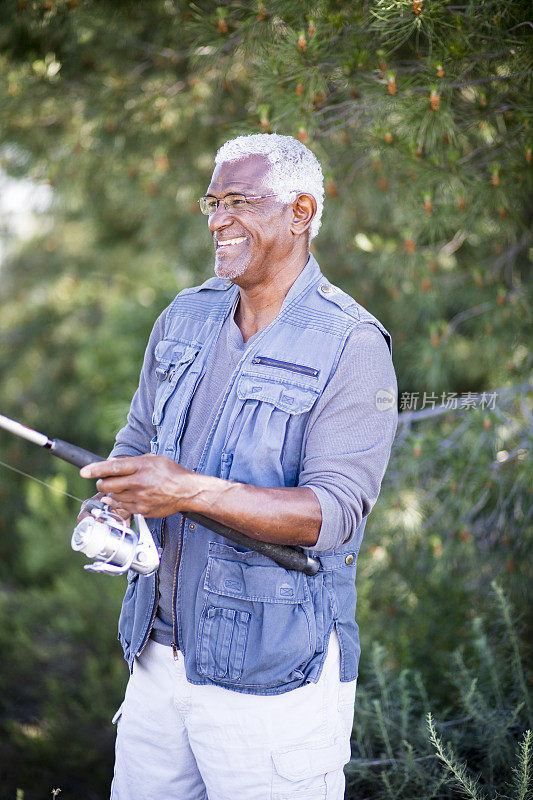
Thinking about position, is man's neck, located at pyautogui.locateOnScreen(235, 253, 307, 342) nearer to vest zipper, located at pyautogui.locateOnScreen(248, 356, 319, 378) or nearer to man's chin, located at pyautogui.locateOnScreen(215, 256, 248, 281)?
man's chin, located at pyautogui.locateOnScreen(215, 256, 248, 281)

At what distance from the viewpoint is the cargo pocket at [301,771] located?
5.72 feet

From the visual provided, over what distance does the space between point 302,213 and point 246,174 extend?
0.59 ft

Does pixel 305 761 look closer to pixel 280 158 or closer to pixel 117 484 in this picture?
pixel 117 484

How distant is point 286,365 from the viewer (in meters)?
1.82

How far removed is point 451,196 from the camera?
9.82 feet

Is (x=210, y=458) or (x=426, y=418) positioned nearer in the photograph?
(x=210, y=458)

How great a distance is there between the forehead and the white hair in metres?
0.01

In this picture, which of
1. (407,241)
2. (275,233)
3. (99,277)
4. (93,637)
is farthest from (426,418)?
(99,277)

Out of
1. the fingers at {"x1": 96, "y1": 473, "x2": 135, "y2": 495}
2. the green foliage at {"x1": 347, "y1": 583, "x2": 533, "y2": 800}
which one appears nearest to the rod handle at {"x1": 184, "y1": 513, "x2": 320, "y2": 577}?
the fingers at {"x1": 96, "y1": 473, "x2": 135, "y2": 495}

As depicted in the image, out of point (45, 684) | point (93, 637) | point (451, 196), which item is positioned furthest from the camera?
point (93, 637)

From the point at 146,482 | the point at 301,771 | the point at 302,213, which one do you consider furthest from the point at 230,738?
the point at 302,213

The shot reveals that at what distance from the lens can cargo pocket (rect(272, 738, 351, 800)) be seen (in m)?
1.74

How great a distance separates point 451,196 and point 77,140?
2.07m

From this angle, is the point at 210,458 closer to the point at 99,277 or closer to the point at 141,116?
the point at 141,116
